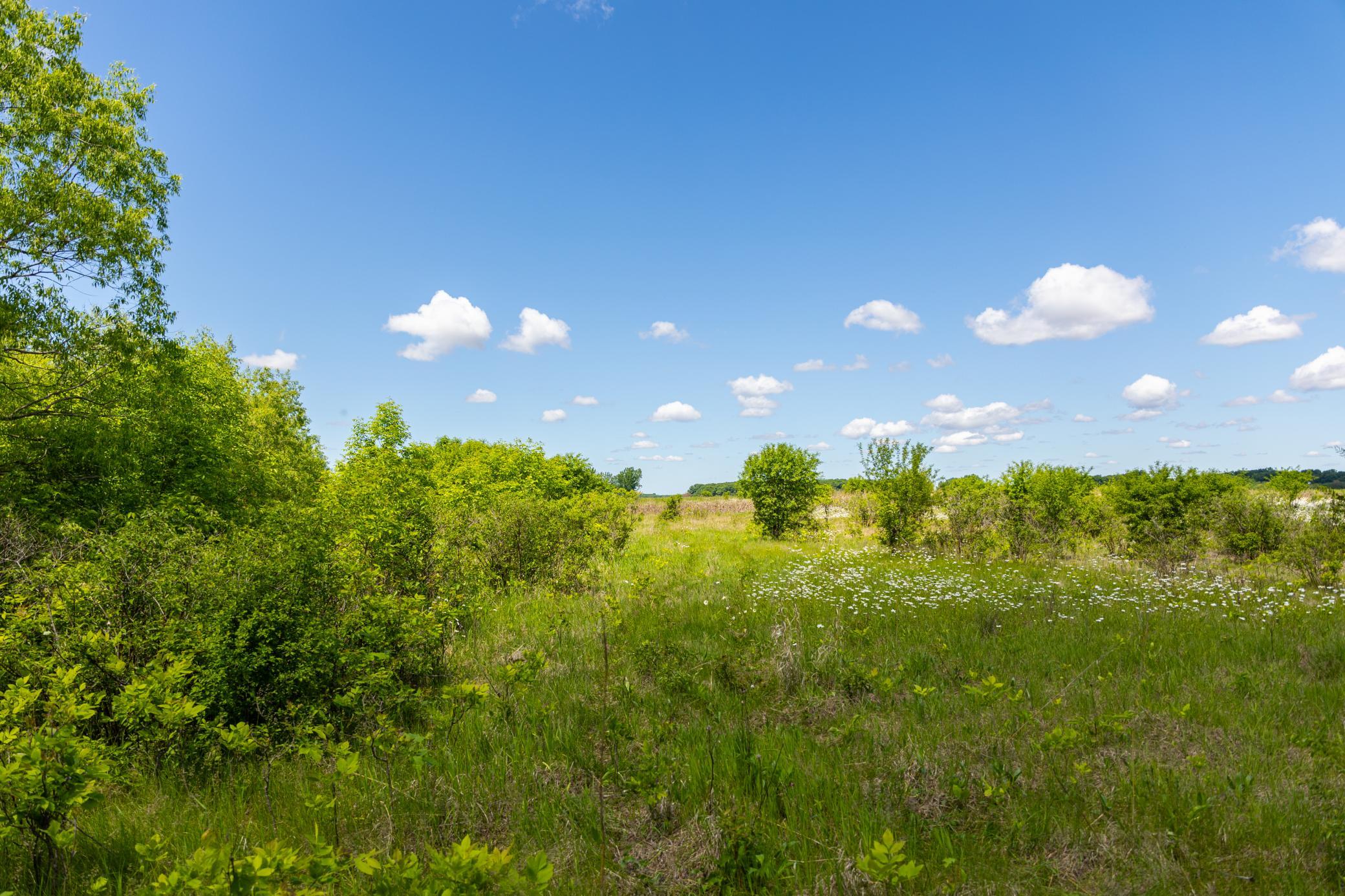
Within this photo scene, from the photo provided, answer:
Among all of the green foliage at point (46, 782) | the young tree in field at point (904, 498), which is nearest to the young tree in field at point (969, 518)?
the young tree in field at point (904, 498)

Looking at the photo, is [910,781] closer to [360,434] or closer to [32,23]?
[360,434]

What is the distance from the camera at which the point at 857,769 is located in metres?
4.15

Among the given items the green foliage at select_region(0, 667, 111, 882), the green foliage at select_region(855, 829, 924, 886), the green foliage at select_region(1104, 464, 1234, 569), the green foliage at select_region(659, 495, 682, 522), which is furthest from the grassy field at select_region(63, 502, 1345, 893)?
the green foliage at select_region(659, 495, 682, 522)

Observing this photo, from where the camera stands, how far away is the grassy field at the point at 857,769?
10.4 feet

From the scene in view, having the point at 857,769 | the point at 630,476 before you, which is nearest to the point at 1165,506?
the point at 857,769

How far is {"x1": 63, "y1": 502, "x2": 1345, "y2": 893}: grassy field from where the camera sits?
316cm

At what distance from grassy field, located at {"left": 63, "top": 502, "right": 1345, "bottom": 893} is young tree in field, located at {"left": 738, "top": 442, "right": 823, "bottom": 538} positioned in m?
17.0

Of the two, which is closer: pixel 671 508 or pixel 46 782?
pixel 46 782

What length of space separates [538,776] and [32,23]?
21894mm

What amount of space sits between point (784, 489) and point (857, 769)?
21388 mm

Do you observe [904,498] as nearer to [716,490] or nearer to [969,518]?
[969,518]

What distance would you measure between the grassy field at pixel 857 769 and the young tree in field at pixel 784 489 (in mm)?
17031

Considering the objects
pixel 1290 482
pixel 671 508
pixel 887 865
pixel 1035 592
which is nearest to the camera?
pixel 887 865

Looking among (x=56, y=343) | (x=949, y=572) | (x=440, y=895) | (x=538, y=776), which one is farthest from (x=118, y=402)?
(x=949, y=572)
